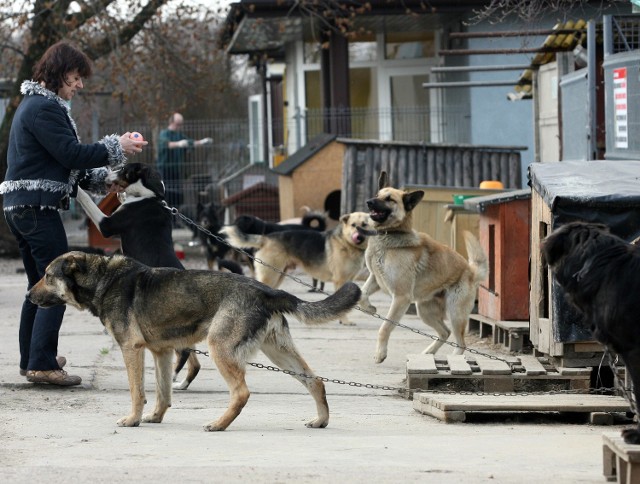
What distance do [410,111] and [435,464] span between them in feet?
59.2

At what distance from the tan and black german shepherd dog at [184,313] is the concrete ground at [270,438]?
267 millimetres

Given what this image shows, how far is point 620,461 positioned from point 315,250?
8.80 meters

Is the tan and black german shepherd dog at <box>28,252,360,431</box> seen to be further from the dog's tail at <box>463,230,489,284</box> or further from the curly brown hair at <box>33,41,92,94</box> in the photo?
Answer: the dog's tail at <box>463,230,489,284</box>

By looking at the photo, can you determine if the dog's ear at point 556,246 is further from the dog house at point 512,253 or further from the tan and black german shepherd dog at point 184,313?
the dog house at point 512,253

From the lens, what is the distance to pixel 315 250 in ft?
44.3

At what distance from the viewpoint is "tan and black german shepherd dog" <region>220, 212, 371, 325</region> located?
525 inches

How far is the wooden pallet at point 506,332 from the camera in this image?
388 inches

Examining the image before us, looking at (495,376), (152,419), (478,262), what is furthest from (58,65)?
(478,262)

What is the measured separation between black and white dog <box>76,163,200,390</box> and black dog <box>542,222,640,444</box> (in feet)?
12.0

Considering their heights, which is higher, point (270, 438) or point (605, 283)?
point (605, 283)

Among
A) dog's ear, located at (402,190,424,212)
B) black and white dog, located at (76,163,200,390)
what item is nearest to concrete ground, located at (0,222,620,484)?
black and white dog, located at (76,163,200,390)

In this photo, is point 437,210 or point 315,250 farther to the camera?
point 437,210

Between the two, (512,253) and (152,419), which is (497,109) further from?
(152,419)

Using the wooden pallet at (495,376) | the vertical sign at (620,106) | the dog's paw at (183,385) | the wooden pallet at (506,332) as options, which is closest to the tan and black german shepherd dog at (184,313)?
the dog's paw at (183,385)
